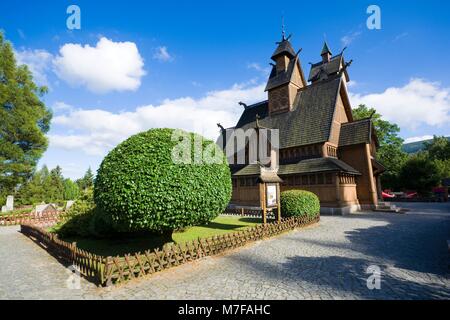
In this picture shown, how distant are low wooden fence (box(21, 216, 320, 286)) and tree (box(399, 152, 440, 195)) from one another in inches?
1446

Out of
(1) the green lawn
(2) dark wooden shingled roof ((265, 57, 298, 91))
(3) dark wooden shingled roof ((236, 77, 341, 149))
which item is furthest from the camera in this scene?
(2) dark wooden shingled roof ((265, 57, 298, 91))

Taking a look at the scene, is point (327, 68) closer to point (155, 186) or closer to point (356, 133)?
point (356, 133)

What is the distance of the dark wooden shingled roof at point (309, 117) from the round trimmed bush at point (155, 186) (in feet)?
61.3

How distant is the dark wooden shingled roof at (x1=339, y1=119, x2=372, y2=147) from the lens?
24.2 m

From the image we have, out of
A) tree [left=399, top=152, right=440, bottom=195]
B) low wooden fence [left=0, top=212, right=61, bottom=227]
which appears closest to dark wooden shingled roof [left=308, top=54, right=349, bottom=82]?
tree [left=399, top=152, right=440, bottom=195]

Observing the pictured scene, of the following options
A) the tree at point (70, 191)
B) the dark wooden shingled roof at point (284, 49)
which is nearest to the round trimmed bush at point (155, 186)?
the dark wooden shingled roof at point (284, 49)

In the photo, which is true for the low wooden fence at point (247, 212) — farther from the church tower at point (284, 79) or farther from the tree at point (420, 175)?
the tree at point (420, 175)

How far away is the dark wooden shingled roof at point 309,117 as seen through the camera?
81.9 feet

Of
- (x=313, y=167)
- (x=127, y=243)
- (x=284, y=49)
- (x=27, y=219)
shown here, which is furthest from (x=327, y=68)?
(x=27, y=219)

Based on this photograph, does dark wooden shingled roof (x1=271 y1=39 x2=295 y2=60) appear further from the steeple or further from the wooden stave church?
the steeple

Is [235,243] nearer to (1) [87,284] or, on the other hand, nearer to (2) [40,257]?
(1) [87,284]

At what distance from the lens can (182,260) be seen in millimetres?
8578

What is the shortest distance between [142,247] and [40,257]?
468 centimetres
